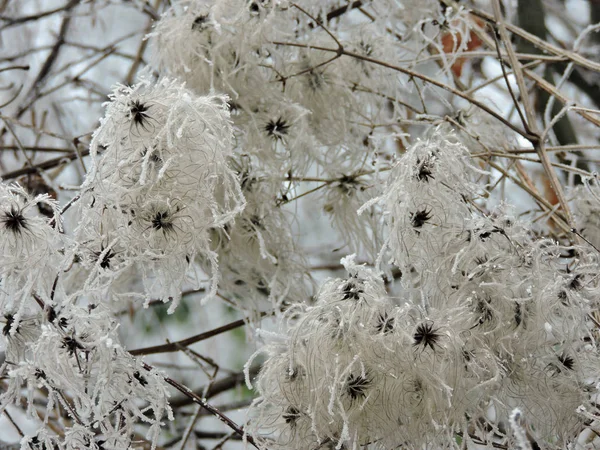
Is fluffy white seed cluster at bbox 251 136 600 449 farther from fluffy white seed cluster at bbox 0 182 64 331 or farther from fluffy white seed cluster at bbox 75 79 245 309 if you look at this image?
fluffy white seed cluster at bbox 0 182 64 331

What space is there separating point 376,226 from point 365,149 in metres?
0.13

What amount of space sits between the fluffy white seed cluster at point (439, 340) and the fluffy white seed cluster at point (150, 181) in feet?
0.57

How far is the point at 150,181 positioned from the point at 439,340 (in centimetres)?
37

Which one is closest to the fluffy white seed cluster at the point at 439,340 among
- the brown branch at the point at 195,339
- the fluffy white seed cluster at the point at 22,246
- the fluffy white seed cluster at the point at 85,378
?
the fluffy white seed cluster at the point at 85,378

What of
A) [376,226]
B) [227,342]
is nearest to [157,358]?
[227,342]

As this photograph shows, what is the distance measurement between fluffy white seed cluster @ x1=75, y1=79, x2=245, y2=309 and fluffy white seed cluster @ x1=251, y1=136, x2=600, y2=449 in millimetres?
173

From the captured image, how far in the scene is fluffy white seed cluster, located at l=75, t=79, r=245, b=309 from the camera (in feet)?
3.38

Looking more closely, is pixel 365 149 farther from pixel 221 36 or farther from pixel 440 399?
pixel 440 399

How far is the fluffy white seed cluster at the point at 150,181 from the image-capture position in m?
1.03

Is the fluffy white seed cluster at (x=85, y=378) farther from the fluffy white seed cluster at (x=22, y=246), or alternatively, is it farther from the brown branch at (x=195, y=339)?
the brown branch at (x=195, y=339)

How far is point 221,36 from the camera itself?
1.31 metres

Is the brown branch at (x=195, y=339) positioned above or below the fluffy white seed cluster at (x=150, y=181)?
below

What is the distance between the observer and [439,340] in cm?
96

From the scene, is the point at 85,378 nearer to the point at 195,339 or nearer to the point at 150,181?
the point at 150,181
